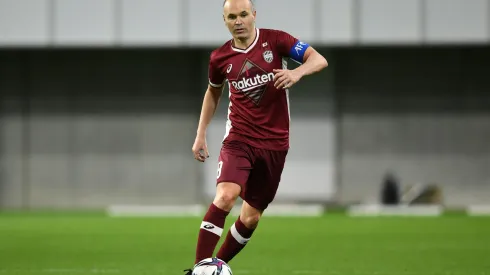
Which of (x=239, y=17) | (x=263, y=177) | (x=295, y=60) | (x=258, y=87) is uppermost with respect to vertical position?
(x=239, y=17)

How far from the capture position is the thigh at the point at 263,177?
332 inches

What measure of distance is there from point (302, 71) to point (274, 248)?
22.6 ft

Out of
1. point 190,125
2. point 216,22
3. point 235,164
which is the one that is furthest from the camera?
point 190,125

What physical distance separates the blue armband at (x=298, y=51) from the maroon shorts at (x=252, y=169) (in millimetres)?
874

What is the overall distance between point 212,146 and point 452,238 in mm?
16218

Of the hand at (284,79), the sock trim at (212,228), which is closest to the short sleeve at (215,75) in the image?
the hand at (284,79)

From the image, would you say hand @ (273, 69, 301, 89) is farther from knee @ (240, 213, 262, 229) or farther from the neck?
knee @ (240, 213, 262, 229)

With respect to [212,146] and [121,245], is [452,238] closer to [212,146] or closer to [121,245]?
[121,245]

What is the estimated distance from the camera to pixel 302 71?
25.9 feet

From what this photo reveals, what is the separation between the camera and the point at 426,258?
12227mm

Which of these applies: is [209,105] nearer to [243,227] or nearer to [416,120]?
[243,227]

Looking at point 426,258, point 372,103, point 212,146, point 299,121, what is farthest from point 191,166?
point 426,258

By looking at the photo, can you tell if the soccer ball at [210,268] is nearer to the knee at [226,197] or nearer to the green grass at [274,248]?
the knee at [226,197]

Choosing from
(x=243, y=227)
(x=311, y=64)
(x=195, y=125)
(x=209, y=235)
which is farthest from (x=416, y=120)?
(x=209, y=235)
